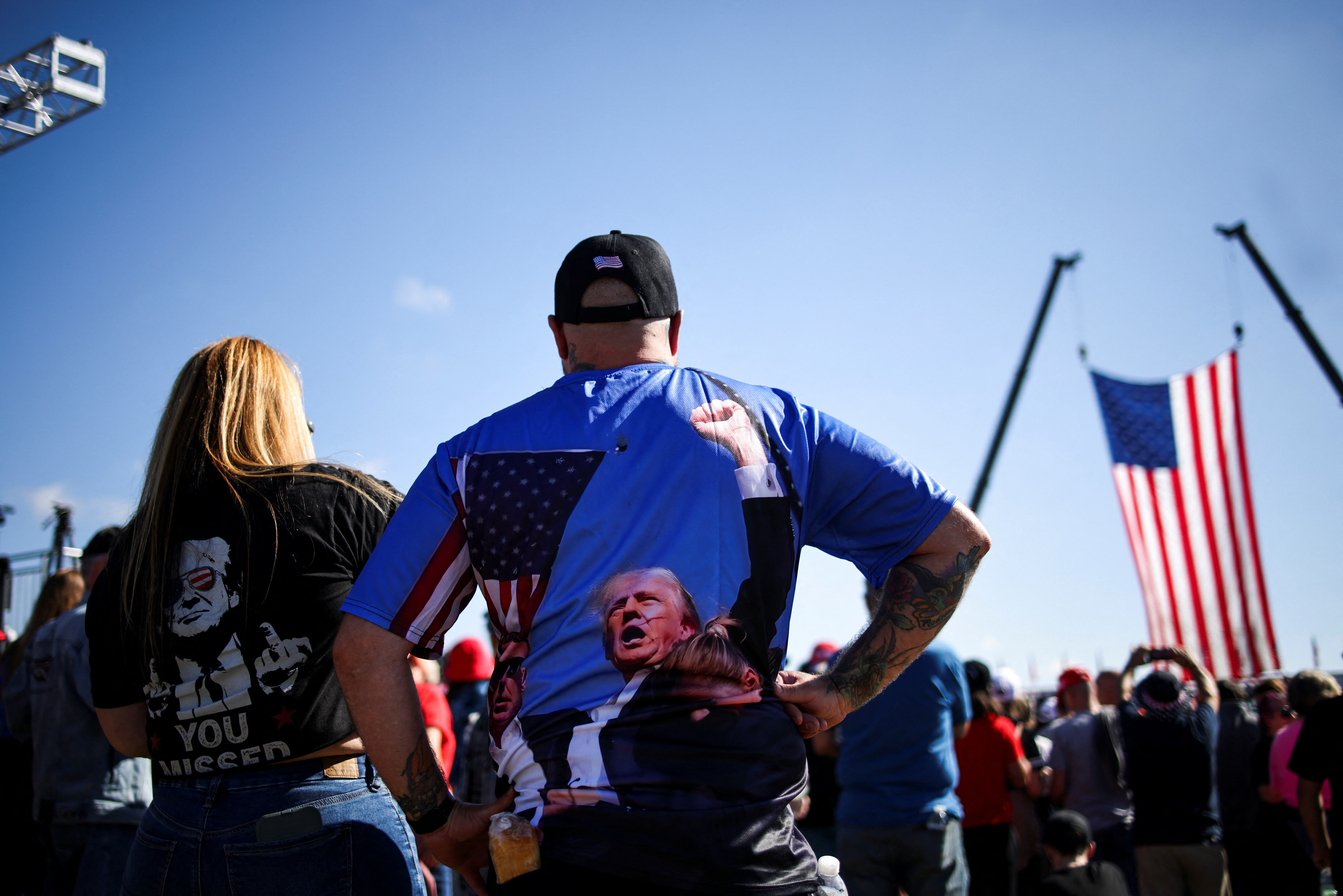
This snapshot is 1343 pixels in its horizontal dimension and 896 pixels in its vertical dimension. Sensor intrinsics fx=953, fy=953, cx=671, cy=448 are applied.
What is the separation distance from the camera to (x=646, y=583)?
162 cm

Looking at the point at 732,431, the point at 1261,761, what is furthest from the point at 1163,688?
the point at 732,431

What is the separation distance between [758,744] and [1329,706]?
15.2 ft

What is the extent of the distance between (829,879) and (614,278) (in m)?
1.20

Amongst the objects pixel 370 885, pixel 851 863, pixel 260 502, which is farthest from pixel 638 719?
pixel 851 863

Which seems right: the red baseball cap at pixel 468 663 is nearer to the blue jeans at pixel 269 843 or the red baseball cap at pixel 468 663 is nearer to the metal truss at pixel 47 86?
the blue jeans at pixel 269 843

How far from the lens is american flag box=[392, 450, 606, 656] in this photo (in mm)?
1688

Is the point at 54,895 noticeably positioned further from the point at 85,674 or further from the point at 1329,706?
the point at 1329,706

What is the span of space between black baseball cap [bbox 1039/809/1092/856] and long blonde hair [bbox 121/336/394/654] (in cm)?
437

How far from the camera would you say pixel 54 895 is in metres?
3.74

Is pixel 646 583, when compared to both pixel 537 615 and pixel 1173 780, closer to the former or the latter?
pixel 537 615

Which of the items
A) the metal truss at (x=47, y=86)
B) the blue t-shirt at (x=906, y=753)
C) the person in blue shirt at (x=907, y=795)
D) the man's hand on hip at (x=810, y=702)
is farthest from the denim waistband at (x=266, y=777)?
the metal truss at (x=47, y=86)

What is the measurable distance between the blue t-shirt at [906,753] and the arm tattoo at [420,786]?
3864 mm

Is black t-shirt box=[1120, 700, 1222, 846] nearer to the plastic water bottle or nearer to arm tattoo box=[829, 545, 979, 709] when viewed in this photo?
arm tattoo box=[829, 545, 979, 709]

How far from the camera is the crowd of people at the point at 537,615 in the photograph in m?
1.54
